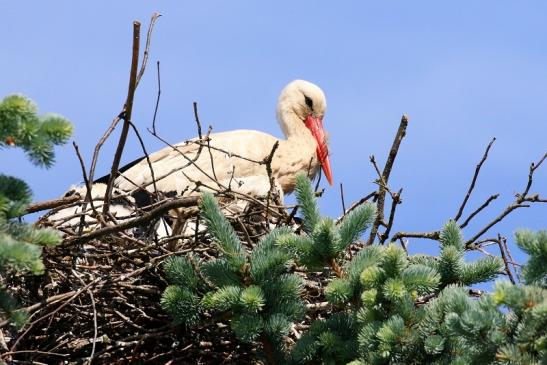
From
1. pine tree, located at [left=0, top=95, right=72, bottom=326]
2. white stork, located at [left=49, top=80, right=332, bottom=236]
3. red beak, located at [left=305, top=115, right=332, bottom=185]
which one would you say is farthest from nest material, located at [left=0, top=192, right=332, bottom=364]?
red beak, located at [left=305, top=115, right=332, bottom=185]

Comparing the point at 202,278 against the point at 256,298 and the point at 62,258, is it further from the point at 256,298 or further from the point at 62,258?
the point at 62,258

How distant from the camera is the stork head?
30.0ft

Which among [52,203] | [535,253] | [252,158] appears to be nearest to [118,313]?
[52,203]

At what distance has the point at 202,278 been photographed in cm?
495

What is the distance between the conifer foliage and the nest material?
33 centimetres

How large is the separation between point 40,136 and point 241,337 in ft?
Result: 4.28

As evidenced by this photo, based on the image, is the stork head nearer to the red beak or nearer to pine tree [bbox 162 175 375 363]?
the red beak

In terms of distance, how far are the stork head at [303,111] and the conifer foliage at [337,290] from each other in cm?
405

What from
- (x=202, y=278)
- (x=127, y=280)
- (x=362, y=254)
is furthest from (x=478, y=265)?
(x=127, y=280)

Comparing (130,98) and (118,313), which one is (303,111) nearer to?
(118,313)

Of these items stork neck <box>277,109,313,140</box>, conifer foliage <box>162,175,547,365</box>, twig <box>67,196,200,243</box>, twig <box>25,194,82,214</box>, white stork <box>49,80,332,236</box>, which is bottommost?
conifer foliage <box>162,175,547,365</box>

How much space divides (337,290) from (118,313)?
3.78ft

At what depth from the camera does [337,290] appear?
4.62 metres

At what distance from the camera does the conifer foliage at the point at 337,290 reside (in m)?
4.34
